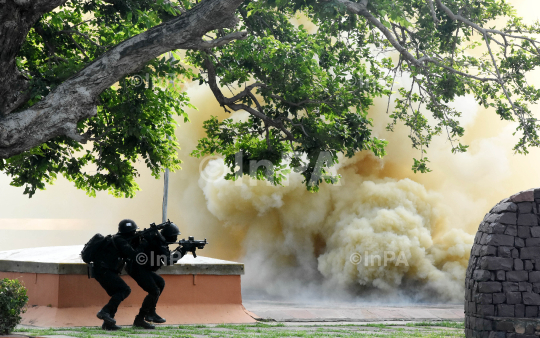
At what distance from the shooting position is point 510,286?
7742mm

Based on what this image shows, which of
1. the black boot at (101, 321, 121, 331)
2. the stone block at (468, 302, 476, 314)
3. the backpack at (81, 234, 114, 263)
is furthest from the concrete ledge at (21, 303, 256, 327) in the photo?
the stone block at (468, 302, 476, 314)

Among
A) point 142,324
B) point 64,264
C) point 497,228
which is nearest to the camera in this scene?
point 497,228

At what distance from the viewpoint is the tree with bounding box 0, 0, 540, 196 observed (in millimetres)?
7750

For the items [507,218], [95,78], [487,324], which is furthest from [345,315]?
[95,78]

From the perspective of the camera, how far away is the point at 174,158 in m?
14.5

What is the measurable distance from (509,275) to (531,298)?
0.46 m

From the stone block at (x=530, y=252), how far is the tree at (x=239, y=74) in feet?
8.36

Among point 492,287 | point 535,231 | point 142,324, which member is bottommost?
point 142,324

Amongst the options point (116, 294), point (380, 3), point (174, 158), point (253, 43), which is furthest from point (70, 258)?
point (380, 3)

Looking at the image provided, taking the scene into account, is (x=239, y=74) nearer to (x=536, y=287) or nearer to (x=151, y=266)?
(x=151, y=266)

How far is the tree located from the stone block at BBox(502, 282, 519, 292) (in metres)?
3.14

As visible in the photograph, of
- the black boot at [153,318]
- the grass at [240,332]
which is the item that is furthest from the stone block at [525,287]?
the black boot at [153,318]

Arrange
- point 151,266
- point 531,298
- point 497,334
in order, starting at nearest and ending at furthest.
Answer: point 497,334
point 531,298
point 151,266

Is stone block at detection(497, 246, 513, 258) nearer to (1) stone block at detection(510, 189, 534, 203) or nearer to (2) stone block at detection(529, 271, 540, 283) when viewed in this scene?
(2) stone block at detection(529, 271, 540, 283)
